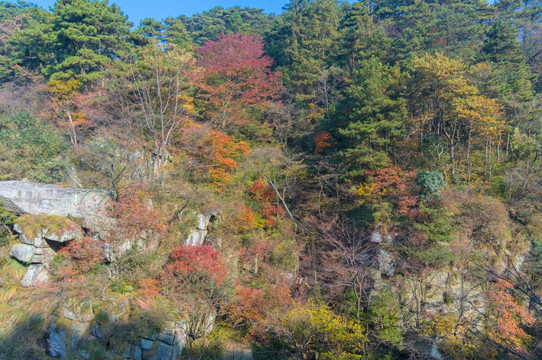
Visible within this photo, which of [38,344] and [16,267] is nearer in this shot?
[38,344]

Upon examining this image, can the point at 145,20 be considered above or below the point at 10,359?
above

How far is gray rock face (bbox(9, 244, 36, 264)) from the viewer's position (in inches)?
443

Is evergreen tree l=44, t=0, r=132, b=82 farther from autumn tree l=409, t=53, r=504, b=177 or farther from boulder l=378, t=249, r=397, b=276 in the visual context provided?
boulder l=378, t=249, r=397, b=276

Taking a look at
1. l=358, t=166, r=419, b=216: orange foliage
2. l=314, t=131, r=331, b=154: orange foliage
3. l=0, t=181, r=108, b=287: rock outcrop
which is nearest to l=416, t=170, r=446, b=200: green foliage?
l=358, t=166, r=419, b=216: orange foliage

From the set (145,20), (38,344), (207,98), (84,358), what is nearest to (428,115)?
(207,98)

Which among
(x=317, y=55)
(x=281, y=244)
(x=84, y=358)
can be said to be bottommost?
(x=84, y=358)

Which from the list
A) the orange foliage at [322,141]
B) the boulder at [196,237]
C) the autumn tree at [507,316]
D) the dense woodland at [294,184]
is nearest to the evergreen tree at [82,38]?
the dense woodland at [294,184]

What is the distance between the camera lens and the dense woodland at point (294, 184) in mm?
11586

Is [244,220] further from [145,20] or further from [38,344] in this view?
[145,20]

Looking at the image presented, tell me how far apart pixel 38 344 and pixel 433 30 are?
32.1 m

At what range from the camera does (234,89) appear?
2181cm

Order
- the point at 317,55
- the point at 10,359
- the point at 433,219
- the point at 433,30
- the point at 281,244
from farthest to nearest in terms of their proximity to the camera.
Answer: the point at 317,55 → the point at 433,30 → the point at 281,244 → the point at 433,219 → the point at 10,359

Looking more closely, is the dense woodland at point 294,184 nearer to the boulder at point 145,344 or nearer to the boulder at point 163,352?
the boulder at point 145,344

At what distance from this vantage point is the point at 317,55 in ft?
86.4
